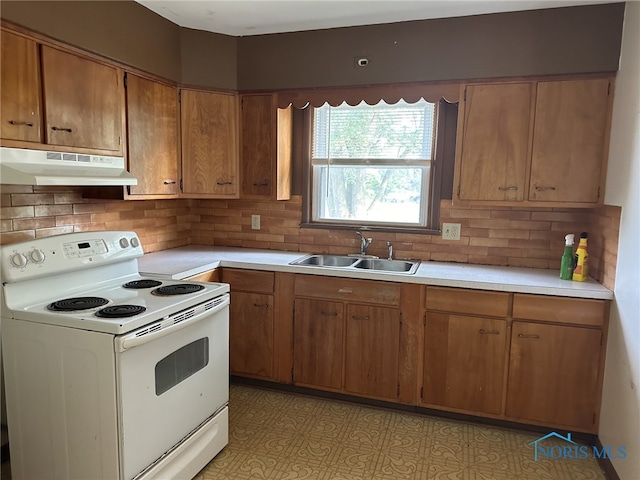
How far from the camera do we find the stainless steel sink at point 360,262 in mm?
2994

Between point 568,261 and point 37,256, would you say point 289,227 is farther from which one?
point 568,261

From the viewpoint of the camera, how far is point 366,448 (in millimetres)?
2377

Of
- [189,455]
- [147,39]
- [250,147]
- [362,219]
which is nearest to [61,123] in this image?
[147,39]

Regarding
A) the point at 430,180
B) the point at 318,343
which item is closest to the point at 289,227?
the point at 318,343

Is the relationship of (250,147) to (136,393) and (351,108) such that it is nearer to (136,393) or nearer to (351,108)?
(351,108)

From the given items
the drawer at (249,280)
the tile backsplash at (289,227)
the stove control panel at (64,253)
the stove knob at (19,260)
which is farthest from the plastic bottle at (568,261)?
the stove knob at (19,260)

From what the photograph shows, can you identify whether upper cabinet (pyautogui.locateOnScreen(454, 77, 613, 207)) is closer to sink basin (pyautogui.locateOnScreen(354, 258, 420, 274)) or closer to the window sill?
the window sill

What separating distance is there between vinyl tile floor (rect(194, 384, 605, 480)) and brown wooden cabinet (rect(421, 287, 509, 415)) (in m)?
0.19

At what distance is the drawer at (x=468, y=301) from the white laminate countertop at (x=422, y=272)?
0.04m

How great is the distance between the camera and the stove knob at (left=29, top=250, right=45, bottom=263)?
6.25 feet

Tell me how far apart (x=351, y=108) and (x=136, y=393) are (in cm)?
231

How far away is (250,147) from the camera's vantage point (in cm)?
314

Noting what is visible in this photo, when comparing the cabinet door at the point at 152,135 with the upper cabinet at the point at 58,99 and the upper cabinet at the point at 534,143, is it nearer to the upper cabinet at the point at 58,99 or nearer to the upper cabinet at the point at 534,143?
the upper cabinet at the point at 58,99

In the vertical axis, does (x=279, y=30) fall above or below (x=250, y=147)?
above
